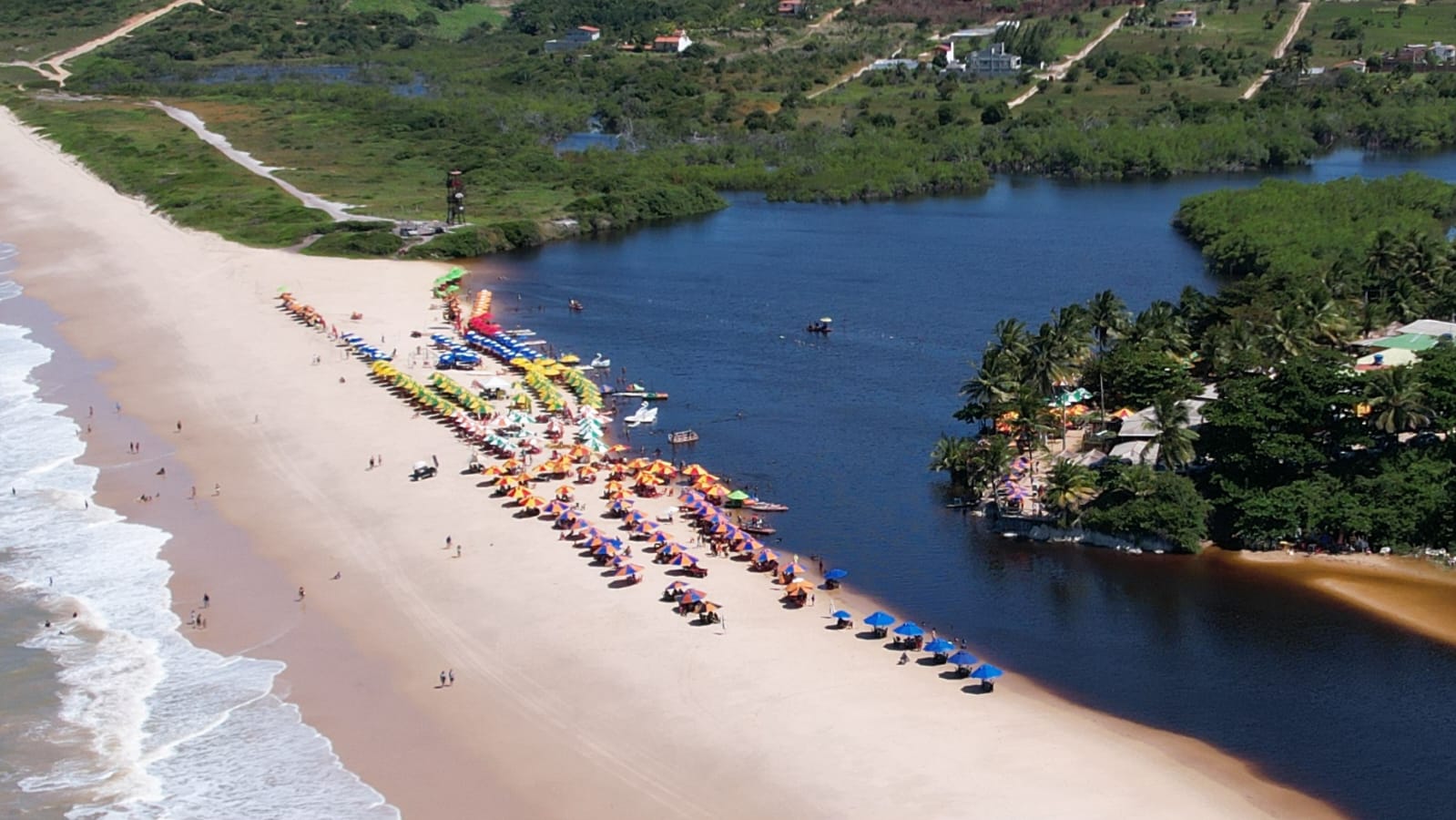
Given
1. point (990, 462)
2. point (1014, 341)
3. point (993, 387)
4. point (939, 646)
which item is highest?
point (1014, 341)

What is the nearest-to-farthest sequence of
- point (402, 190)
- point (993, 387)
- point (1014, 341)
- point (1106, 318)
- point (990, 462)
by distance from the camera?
point (990, 462)
point (993, 387)
point (1014, 341)
point (1106, 318)
point (402, 190)

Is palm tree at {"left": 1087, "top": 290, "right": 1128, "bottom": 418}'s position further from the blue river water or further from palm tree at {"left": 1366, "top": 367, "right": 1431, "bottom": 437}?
palm tree at {"left": 1366, "top": 367, "right": 1431, "bottom": 437}

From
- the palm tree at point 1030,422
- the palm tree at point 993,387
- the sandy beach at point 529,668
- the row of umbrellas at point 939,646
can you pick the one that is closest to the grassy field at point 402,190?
the sandy beach at point 529,668

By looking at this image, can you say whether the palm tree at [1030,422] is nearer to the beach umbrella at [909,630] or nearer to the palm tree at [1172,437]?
the palm tree at [1172,437]

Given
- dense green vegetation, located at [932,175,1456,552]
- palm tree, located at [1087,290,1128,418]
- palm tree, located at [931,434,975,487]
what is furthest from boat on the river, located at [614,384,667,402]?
palm tree, located at [1087,290,1128,418]

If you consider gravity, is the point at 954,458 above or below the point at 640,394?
above

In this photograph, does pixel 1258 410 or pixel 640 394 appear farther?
pixel 640 394

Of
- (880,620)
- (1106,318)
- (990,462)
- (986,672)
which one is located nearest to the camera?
(986,672)

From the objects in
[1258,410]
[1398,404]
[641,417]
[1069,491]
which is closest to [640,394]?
[641,417]

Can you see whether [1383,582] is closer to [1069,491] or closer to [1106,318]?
[1069,491]
